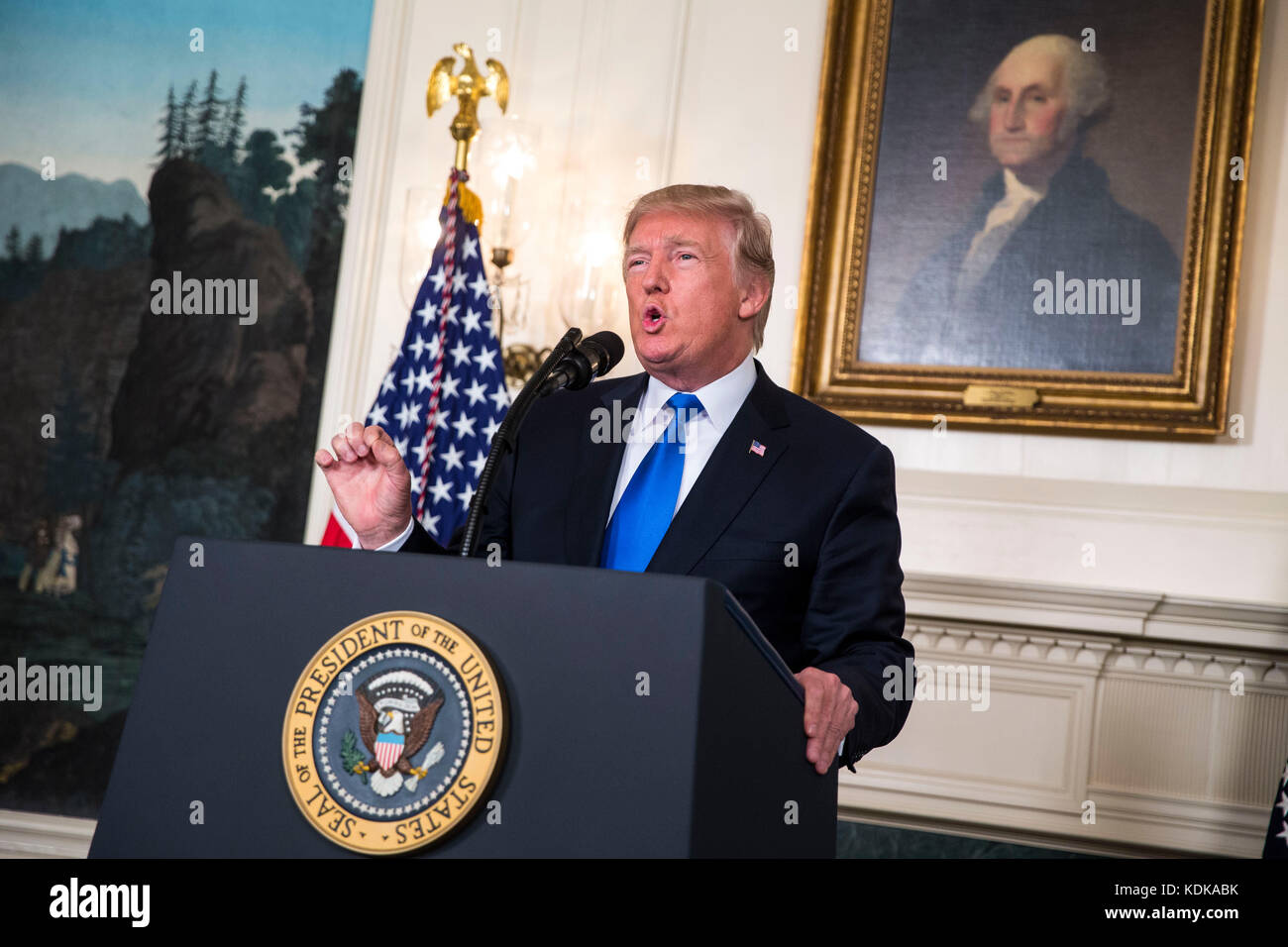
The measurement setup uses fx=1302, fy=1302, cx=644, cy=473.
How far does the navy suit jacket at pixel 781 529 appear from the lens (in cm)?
212

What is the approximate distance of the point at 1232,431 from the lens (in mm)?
3977

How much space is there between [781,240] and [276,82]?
2.24 m

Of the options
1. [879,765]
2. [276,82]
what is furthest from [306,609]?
[276,82]

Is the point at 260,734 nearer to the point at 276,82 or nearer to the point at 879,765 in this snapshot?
the point at 879,765

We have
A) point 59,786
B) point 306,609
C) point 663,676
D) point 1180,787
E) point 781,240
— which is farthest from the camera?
point 59,786

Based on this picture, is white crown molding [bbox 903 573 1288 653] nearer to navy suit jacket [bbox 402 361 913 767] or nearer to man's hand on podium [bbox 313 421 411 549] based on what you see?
navy suit jacket [bbox 402 361 913 767]

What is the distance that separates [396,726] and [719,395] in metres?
1.25

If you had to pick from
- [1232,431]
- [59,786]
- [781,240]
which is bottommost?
[59,786]

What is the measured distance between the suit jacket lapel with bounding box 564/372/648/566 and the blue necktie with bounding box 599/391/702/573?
0.03 metres

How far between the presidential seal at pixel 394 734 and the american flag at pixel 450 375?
2.97 metres

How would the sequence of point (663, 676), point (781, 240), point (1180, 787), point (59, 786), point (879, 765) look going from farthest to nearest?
1. point (59, 786)
2. point (781, 240)
3. point (879, 765)
4. point (1180, 787)
5. point (663, 676)

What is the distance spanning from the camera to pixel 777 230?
4.61m

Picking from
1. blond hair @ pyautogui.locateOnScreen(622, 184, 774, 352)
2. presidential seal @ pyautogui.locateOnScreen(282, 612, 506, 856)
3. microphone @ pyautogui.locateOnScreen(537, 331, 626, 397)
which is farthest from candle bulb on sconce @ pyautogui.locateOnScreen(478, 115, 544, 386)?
presidential seal @ pyautogui.locateOnScreen(282, 612, 506, 856)

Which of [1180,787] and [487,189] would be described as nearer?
[1180,787]
